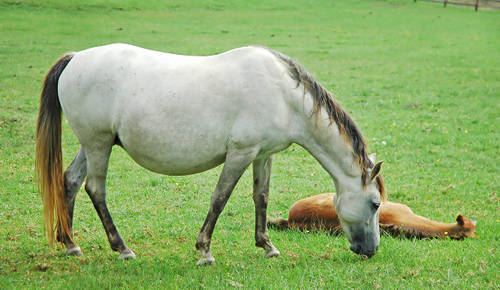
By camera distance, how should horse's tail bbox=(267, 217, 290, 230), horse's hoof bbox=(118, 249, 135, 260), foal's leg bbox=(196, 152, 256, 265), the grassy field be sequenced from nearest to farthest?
the grassy field, foal's leg bbox=(196, 152, 256, 265), horse's hoof bbox=(118, 249, 135, 260), horse's tail bbox=(267, 217, 290, 230)

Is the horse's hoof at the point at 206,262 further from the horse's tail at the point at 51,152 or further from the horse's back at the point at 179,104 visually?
the horse's tail at the point at 51,152

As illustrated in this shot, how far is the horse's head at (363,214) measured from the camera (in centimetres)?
516

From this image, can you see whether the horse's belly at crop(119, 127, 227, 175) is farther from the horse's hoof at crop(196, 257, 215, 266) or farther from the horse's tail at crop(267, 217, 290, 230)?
the horse's tail at crop(267, 217, 290, 230)

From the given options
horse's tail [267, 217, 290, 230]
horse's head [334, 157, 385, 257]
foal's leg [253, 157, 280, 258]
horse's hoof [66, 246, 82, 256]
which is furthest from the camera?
horse's tail [267, 217, 290, 230]

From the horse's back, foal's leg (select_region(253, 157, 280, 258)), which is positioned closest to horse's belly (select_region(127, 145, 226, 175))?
the horse's back

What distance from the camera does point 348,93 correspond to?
47.9 feet

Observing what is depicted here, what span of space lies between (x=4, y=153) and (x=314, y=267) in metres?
6.46

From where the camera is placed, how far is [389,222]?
6055 mm

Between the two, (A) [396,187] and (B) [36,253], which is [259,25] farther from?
(B) [36,253]

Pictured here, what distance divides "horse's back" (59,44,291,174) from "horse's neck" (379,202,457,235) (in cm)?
173

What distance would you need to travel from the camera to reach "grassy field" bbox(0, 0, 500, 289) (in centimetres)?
493

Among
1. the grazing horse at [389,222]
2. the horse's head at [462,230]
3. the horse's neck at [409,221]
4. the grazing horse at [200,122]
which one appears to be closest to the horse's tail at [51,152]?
the grazing horse at [200,122]

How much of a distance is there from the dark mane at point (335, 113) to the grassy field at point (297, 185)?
1.04 meters

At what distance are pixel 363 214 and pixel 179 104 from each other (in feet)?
6.91
